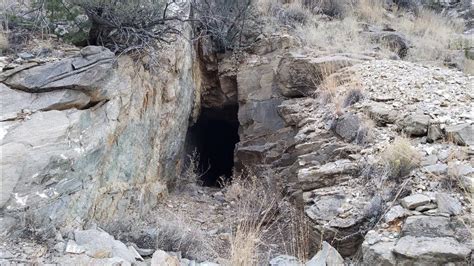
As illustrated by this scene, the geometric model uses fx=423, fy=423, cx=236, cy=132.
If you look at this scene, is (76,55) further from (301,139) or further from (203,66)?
(203,66)

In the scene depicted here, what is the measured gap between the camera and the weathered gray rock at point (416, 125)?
514 centimetres

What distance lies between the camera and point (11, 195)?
3.78m

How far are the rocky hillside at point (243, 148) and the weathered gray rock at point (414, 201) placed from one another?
13 mm

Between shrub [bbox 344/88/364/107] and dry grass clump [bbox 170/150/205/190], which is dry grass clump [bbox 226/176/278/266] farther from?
shrub [bbox 344/88/364/107]

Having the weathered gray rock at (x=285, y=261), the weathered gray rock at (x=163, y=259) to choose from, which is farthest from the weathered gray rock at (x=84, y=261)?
the weathered gray rock at (x=285, y=261)

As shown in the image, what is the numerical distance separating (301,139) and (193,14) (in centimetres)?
346

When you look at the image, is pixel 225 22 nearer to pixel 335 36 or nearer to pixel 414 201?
pixel 335 36

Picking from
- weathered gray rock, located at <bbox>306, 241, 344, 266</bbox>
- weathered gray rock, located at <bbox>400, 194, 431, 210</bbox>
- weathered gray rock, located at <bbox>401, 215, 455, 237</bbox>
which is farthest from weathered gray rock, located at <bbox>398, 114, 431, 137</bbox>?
weathered gray rock, located at <bbox>306, 241, 344, 266</bbox>

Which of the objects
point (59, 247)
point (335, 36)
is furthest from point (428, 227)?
point (335, 36)

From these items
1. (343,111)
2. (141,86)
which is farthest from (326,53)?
(141,86)

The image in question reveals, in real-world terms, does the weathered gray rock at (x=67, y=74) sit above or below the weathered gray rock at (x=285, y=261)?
above

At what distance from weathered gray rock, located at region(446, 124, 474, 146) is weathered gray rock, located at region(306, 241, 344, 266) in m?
1.97

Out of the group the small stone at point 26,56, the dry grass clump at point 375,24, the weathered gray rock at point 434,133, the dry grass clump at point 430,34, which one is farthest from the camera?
the dry grass clump at point 430,34

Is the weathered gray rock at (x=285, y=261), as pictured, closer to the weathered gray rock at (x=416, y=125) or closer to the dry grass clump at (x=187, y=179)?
the weathered gray rock at (x=416, y=125)
